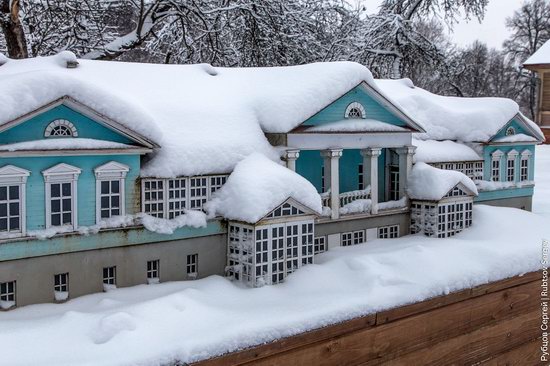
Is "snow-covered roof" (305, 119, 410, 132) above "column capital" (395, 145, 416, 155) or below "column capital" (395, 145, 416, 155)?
above

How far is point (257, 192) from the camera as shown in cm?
1061

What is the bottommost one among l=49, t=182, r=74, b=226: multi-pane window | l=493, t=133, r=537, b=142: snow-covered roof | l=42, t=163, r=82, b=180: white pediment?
l=49, t=182, r=74, b=226: multi-pane window

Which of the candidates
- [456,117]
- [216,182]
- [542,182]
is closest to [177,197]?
[216,182]

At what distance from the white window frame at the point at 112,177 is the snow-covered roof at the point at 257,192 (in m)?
1.69

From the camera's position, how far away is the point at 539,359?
40.7 feet

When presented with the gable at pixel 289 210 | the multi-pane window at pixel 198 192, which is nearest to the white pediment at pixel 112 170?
the multi-pane window at pixel 198 192

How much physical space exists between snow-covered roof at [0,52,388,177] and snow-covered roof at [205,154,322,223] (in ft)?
1.33

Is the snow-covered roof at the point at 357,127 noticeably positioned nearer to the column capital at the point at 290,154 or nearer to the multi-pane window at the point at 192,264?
the column capital at the point at 290,154

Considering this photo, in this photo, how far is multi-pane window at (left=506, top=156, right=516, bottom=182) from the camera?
57.0ft

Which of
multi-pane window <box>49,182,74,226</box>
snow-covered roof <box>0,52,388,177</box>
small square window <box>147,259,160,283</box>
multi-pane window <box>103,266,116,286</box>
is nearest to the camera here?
multi-pane window <box>49,182,74,226</box>

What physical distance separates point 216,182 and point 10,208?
373 cm

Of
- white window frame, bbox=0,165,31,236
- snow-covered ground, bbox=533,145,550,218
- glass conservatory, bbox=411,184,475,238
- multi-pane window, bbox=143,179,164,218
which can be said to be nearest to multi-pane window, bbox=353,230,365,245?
glass conservatory, bbox=411,184,475,238

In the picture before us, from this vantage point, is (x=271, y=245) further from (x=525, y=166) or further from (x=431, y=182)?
(x=525, y=166)

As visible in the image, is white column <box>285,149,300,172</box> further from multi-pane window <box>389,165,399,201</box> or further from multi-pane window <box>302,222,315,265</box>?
multi-pane window <box>389,165,399,201</box>
